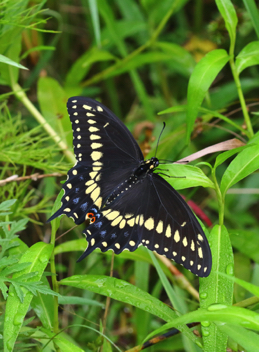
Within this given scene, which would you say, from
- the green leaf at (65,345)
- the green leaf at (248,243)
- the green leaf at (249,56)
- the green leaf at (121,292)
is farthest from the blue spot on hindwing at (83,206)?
the green leaf at (249,56)

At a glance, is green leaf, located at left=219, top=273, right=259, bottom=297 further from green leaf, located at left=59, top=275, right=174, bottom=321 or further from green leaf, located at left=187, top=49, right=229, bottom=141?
green leaf, located at left=187, top=49, right=229, bottom=141

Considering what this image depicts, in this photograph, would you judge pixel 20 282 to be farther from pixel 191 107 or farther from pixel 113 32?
pixel 113 32

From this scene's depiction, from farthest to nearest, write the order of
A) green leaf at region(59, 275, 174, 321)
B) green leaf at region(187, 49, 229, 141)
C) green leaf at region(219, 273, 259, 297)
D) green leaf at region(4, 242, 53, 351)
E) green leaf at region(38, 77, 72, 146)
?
1. green leaf at region(38, 77, 72, 146)
2. green leaf at region(187, 49, 229, 141)
3. green leaf at region(59, 275, 174, 321)
4. green leaf at region(4, 242, 53, 351)
5. green leaf at region(219, 273, 259, 297)

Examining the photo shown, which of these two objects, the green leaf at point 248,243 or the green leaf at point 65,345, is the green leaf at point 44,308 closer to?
the green leaf at point 65,345

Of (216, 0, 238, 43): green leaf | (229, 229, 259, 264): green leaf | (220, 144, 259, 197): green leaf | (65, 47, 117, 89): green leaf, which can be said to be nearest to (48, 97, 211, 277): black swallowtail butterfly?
(220, 144, 259, 197): green leaf

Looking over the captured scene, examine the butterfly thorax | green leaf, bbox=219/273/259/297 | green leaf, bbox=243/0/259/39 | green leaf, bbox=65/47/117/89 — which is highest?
green leaf, bbox=65/47/117/89

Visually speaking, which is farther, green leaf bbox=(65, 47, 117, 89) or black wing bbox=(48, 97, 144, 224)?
green leaf bbox=(65, 47, 117, 89)

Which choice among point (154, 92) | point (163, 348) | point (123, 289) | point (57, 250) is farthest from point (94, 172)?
point (154, 92)
